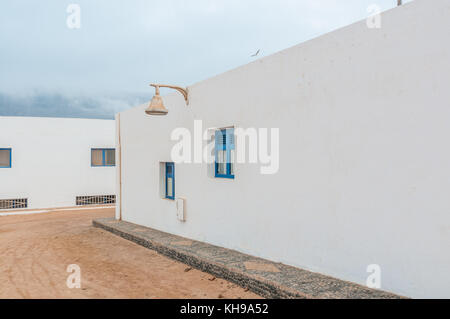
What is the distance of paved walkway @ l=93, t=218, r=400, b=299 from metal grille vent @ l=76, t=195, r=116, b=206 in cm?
1109

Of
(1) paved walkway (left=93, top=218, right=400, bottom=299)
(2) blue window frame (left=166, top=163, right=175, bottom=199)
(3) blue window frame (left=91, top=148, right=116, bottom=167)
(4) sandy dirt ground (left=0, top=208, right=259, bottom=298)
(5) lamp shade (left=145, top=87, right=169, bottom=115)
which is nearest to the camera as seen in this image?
(1) paved walkway (left=93, top=218, right=400, bottom=299)

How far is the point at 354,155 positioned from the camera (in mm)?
4523

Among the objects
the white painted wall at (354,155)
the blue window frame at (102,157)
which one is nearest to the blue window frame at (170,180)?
the white painted wall at (354,155)

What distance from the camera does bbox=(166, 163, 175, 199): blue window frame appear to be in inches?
356

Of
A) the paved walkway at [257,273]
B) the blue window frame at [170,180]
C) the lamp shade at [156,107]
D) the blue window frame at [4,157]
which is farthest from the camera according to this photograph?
the blue window frame at [4,157]

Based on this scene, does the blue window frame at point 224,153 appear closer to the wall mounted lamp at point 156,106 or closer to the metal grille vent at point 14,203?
the wall mounted lamp at point 156,106

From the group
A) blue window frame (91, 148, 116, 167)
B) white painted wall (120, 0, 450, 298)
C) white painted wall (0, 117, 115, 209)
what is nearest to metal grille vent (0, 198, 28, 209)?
white painted wall (0, 117, 115, 209)

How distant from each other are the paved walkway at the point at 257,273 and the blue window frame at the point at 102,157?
11.1 metres

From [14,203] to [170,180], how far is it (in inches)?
451

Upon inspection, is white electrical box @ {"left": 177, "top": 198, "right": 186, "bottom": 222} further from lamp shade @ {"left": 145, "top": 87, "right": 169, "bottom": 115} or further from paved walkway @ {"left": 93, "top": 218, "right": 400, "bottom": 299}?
lamp shade @ {"left": 145, "top": 87, "right": 169, "bottom": 115}

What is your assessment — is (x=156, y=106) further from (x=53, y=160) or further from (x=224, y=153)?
(x=53, y=160)

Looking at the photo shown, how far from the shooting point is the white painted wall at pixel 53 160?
16266mm

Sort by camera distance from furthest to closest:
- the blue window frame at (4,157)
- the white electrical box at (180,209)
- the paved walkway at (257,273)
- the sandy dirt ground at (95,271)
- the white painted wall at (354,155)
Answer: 1. the blue window frame at (4,157)
2. the white electrical box at (180,209)
3. the sandy dirt ground at (95,271)
4. the paved walkway at (257,273)
5. the white painted wall at (354,155)

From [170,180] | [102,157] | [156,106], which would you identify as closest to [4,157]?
[102,157]
